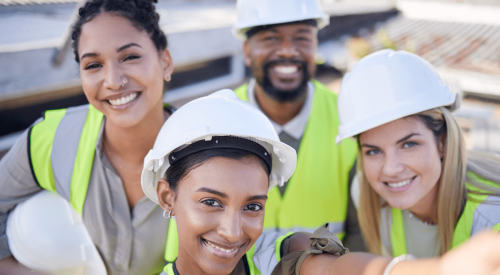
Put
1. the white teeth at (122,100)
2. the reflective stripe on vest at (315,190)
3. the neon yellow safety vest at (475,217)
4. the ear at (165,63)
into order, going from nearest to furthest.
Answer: the neon yellow safety vest at (475,217) → the white teeth at (122,100) → the ear at (165,63) → the reflective stripe on vest at (315,190)

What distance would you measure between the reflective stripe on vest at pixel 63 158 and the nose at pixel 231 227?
42.4 inches

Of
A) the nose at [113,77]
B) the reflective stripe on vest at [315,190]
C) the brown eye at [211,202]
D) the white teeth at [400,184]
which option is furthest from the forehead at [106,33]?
the white teeth at [400,184]

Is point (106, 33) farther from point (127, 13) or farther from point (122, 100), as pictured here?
point (122, 100)

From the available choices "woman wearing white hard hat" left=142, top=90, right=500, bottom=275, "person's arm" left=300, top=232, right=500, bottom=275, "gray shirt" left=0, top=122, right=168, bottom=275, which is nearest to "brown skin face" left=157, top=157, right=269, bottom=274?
"woman wearing white hard hat" left=142, top=90, right=500, bottom=275

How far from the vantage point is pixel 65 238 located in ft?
7.27

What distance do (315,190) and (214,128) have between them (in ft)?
5.03

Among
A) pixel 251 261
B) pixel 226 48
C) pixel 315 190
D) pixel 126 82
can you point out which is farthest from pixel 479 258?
pixel 226 48

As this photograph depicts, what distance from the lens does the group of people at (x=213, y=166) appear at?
1.54m

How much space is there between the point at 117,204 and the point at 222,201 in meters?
0.97

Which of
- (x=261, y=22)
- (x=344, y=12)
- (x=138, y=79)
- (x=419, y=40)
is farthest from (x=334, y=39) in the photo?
(x=138, y=79)

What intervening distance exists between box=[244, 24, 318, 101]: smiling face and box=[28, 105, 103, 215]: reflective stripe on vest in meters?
1.44

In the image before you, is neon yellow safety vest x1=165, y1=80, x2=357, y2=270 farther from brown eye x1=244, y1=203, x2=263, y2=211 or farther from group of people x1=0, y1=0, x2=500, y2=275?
brown eye x1=244, y1=203, x2=263, y2=211

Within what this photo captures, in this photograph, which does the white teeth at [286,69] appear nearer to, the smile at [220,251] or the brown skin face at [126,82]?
the brown skin face at [126,82]

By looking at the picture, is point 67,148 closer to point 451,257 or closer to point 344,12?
point 451,257
